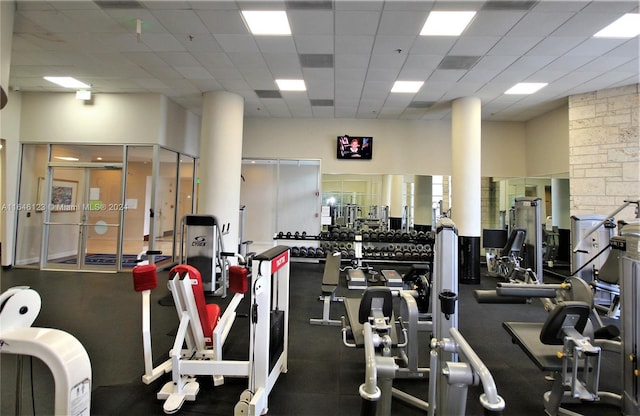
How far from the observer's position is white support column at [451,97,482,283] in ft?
18.2

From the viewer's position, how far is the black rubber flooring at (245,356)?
200cm

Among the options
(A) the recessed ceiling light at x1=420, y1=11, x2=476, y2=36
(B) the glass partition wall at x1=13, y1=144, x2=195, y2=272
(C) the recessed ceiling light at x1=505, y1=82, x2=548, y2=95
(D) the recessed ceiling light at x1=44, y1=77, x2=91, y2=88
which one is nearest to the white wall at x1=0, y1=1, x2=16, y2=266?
(B) the glass partition wall at x1=13, y1=144, x2=195, y2=272

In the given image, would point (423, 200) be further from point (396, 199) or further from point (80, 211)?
point (80, 211)

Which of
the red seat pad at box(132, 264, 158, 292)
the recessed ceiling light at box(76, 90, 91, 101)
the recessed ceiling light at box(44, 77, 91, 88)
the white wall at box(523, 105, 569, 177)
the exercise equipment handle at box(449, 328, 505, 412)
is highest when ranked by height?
the recessed ceiling light at box(44, 77, 91, 88)

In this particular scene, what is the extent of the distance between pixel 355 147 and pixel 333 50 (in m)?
3.12

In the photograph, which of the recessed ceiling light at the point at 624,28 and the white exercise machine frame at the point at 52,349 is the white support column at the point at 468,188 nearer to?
the recessed ceiling light at the point at 624,28

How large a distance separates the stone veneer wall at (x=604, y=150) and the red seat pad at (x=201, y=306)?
20.9ft

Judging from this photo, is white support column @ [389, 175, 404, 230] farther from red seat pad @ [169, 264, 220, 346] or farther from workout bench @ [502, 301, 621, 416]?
red seat pad @ [169, 264, 220, 346]

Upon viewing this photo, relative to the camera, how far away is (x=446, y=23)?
339 cm

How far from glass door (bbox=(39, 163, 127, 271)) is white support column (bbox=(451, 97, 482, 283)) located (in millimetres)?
6537

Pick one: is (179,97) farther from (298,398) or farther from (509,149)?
(509,149)

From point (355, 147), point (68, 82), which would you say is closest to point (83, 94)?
point (68, 82)

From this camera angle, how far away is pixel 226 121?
18.3 feet

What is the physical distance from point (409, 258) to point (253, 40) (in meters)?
4.65
